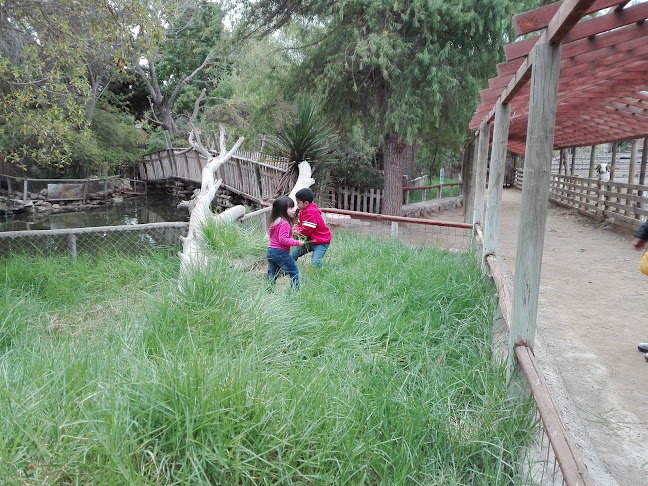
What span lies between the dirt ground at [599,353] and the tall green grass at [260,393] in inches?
21.2

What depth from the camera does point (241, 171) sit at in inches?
536

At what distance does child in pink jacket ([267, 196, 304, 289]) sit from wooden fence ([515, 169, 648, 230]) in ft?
19.5

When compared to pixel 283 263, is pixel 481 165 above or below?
above

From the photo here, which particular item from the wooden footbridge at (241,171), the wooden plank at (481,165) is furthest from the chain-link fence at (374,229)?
the wooden footbridge at (241,171)

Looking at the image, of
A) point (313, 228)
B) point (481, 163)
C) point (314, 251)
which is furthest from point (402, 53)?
point (314, 251)

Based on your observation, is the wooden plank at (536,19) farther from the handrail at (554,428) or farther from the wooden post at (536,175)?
the handrail at (554,428)

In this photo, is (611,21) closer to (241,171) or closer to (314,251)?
(314,251)

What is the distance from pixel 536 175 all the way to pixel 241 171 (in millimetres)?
11818

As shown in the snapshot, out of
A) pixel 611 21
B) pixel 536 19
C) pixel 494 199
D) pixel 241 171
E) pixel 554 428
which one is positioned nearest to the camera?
pixel 554 428

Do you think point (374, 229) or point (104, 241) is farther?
point (374, 229)

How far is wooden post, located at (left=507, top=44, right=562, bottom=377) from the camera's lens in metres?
2.37

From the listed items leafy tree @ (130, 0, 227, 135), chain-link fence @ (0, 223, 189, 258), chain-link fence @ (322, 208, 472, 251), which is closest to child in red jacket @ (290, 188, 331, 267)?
chain-link fence @ (0, 223, 189, 258)

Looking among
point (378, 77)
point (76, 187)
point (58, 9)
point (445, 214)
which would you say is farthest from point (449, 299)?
point (76, 187)

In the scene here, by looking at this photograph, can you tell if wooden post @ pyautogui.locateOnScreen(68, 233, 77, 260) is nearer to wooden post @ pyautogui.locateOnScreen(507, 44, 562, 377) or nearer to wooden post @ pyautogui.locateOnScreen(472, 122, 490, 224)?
wooden post @ pyautogui.locateOnScreen(507, 44, 562, 377)
